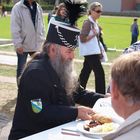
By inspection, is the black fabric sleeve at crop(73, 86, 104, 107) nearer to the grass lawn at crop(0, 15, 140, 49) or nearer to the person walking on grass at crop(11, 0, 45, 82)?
the person walking on grass at crop(11, 0, 45, 82)

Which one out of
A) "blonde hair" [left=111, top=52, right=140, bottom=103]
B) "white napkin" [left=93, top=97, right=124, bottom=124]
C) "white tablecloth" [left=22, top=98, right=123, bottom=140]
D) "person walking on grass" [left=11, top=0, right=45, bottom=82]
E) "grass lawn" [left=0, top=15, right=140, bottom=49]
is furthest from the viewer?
"grass lawn" [left=0, top=15, right=140, bottom=49]

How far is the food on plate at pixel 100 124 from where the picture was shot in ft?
9.75

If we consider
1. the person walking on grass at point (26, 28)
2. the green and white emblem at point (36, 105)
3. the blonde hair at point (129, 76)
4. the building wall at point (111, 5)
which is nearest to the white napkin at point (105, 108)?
the green and white emblem at point (36, 105)

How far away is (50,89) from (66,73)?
0.24m

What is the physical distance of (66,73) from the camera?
11.3 feet

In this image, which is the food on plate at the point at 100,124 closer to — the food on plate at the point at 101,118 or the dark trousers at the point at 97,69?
the food on plate at the point at 101,118

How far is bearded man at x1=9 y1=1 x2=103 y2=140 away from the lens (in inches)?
127

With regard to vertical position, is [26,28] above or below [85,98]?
above

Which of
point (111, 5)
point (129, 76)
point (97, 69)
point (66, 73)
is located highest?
point (129, 76)

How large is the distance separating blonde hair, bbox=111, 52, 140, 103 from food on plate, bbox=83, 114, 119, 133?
948 mm

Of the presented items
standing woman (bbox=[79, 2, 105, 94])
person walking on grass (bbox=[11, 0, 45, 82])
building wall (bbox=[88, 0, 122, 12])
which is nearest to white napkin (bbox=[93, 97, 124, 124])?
person walking on grass (bbox=[11, 0, 45, 82])

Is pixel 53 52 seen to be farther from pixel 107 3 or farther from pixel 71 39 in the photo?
pixel 107 3

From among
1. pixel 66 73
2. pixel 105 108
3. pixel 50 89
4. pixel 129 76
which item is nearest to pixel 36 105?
pixel 50 89

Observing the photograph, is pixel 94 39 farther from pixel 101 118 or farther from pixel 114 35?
pixel 114 35
